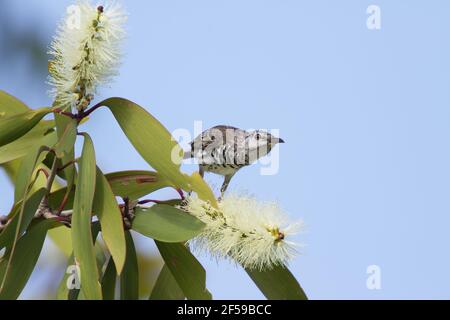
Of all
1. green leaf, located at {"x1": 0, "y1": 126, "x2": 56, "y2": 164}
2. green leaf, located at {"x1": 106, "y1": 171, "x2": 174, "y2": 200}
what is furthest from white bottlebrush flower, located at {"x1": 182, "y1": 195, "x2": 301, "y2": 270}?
green leaf, located at {"x1": 0, "y1": 126, "x2": 56, "y2": 164}

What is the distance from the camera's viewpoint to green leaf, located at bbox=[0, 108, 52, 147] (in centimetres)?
248

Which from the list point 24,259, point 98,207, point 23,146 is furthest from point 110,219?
point 23,146

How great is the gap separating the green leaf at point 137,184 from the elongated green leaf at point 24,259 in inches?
9.3

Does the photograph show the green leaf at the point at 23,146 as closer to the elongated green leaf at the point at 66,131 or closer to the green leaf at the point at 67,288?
the elongated green leaf at the point at 66,131

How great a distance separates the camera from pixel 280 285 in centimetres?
255

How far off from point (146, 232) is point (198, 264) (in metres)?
0.26

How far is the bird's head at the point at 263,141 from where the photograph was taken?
3.11 m

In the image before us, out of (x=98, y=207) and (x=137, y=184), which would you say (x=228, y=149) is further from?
(x=98, y=207)

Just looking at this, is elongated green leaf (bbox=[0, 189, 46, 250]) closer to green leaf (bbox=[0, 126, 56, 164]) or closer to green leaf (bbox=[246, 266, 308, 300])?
green leaf (bbox=[0, 126, 56, 164])
